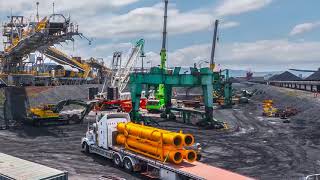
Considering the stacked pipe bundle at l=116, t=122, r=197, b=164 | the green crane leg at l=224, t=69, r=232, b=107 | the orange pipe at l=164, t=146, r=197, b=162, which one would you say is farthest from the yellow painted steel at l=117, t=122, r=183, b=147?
the green crane leg at l=224, t=69, r=232, b=107

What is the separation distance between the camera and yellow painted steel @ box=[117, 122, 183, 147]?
75.0ft

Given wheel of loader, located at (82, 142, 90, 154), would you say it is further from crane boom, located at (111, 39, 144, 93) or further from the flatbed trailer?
crane boom, located at (111, 39, 144, 93)

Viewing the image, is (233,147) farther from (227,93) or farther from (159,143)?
(227,93)

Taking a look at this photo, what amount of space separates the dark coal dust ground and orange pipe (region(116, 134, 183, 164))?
1.78 meters

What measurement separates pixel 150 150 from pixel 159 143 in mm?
1084

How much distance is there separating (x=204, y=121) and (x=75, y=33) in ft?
60.9

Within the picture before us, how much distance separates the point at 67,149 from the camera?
3469cm

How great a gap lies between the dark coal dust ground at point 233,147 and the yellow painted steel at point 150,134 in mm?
2682

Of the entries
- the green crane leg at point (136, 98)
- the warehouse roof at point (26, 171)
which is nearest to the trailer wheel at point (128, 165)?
the warehouse roof at point (26, 171)

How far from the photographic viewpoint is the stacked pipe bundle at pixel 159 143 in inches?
894

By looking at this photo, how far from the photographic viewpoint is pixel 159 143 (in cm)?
2345

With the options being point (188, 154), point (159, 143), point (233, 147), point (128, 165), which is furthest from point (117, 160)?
point (233, 147)

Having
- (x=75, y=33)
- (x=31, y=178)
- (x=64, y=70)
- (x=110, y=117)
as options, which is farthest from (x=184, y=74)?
(x=64, y=70)

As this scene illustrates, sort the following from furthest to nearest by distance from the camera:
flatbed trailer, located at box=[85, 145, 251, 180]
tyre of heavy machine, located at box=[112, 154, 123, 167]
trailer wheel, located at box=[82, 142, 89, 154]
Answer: trailer wheel, located at box=[82, 142, 89, 154]
tyre of heavy machine, located at box=[112, 154, 123, 167]
flatbed trailer, located at box=[85, 145, 251, 180]
